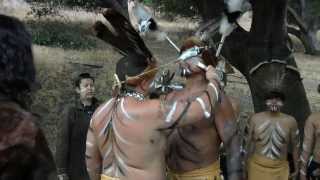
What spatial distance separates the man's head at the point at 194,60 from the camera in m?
4.71

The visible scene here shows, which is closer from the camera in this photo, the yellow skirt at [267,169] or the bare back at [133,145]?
the bare back at [133,145]

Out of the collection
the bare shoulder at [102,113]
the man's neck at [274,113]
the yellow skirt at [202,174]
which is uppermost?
the bare shoulder at [102,113]

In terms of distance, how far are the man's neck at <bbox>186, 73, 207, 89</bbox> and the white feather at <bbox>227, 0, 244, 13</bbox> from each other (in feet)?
2.06

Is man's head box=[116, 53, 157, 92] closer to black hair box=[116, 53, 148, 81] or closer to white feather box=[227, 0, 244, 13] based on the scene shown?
black hair box=[116, 53, 148, 81]

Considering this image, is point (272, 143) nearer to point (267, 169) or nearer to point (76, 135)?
point (267, 169)

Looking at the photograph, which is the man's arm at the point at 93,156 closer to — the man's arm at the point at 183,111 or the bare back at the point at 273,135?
the man's arm at the point at 183,111

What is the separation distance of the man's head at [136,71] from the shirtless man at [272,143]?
240 centimetres

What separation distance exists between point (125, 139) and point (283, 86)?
211 inches

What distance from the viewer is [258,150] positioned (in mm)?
6504

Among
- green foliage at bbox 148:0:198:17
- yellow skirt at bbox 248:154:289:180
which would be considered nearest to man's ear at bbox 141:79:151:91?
yellow skirt at bbox 248:154:289:180

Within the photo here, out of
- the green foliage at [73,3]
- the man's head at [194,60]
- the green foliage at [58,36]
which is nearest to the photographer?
the man's head at [194,60]

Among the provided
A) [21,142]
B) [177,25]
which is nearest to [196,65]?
[21,142]

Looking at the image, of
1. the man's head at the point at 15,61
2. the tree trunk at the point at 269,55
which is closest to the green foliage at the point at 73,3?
the tree trunk at the point at 269,55

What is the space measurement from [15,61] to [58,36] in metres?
18.8
